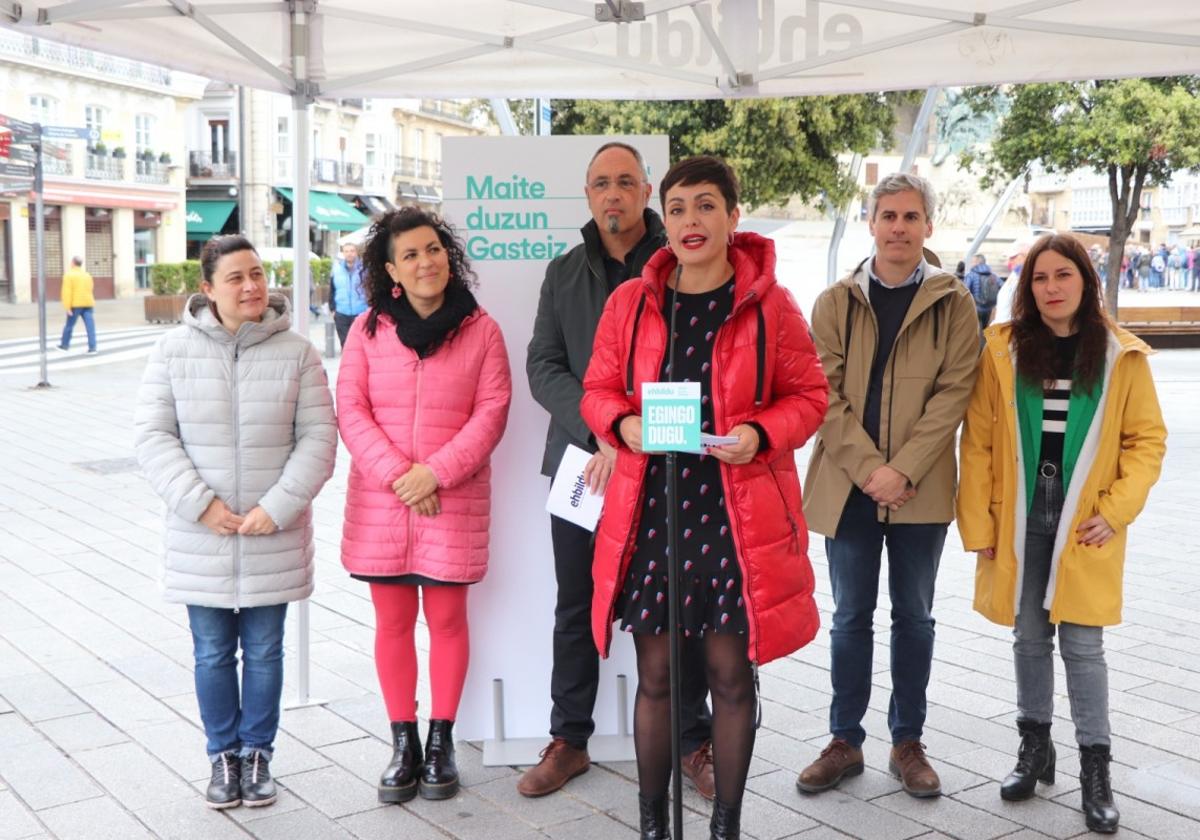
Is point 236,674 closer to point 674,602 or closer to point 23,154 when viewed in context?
point 674,602

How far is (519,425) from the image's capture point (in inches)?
165

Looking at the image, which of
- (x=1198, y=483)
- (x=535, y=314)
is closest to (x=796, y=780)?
(x=535, y=314)

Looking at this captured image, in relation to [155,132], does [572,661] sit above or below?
below

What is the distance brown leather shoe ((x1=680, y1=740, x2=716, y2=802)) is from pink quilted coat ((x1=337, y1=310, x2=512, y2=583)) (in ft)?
2.86

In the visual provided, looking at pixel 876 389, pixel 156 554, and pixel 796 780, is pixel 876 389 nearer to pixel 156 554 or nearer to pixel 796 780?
pixel 796 780

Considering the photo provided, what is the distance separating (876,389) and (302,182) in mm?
2276

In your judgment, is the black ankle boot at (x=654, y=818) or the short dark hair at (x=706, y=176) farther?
the black ankle boot at (x=654, y=818)

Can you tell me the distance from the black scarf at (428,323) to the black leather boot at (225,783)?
4.43ft

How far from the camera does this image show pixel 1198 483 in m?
9.48

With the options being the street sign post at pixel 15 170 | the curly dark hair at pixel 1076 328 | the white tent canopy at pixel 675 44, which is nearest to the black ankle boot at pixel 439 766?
the curly dark hair at pixel 1076 328

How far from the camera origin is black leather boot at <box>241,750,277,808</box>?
12.3 ft

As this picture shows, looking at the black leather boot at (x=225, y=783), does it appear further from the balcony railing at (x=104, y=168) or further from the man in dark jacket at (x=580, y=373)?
the balcony railing at (x=104, y=168)

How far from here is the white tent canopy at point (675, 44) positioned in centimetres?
452

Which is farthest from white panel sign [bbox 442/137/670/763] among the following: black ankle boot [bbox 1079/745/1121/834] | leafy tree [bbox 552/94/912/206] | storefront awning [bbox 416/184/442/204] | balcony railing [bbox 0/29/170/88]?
storefront awning [bbox 416/184/442/204]
